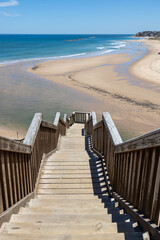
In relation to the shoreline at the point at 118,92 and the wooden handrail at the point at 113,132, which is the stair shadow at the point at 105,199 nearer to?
the wooden handrail at the point at 113,132

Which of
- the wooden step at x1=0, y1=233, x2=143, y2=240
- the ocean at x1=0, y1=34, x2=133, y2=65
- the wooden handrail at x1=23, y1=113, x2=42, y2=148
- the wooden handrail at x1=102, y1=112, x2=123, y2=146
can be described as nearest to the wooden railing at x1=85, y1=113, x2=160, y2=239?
the wooden handrail at x1=102, y1=112, x2=123, y2=146


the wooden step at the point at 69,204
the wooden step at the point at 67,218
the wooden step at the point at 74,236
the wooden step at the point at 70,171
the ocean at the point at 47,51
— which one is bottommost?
the wooden step at the point at 70,171

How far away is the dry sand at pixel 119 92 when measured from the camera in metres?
15.4

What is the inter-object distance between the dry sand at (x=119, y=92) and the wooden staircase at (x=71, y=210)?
8887 millimetres

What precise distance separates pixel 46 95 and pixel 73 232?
19.6 m

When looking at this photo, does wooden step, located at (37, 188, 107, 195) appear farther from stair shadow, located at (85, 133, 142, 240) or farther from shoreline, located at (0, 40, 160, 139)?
shoreline, located at (0, 40, 160, 139)

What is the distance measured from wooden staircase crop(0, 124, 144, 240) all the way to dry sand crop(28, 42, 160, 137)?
889 centimetres

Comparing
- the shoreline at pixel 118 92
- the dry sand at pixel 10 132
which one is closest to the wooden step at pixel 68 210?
the shoreline at pixel 118 92

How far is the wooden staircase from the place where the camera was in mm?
2595

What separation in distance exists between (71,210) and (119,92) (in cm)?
1967

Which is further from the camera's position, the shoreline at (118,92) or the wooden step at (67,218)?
the shoreline at (118,92)

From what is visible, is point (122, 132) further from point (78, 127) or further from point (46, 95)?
point (46, 95)

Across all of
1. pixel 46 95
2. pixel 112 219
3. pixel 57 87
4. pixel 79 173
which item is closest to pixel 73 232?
pixel 112 219

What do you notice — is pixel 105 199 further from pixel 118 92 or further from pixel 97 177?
pixel 118 92
